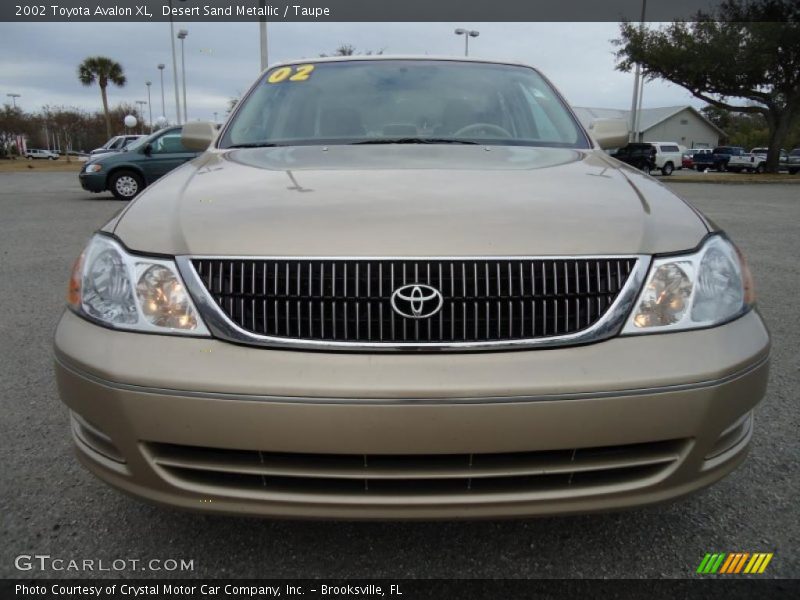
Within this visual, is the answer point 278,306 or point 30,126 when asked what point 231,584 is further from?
point 30,126

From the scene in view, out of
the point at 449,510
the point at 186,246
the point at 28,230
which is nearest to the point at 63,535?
the point at 186,246

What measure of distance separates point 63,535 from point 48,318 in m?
2.82

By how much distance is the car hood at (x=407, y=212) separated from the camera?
1.64 metres

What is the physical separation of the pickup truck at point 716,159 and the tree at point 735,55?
12.8 meters

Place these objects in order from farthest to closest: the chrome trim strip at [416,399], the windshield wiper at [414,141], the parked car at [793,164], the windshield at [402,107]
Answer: the parked car at [793,164]
the windshield at [402,107]
the windshield wiper at [414,141]
the chrome trim strip at [416,399]

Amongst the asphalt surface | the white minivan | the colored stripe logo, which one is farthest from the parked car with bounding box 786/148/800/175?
the colored stripe logo

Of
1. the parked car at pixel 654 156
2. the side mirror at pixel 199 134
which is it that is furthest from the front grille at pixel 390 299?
the parked car at pixel 654 156

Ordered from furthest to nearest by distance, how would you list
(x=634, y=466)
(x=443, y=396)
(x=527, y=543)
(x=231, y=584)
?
(x=527, y=543) < (x=231, y=584) < (x=634, y=466) < (x=443, y=396)

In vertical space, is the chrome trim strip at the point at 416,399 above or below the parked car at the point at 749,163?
above

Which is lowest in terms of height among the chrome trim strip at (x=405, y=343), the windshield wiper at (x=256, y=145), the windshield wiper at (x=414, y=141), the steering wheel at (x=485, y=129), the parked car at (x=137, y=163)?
the parked car at (x=137, y=163)

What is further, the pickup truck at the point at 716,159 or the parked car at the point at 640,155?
the pickup truck at the point at 716,159

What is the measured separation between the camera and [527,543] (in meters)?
1.93

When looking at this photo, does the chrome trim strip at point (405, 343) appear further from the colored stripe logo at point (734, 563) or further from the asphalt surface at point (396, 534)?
the colored stripe logo at point (734, 563)

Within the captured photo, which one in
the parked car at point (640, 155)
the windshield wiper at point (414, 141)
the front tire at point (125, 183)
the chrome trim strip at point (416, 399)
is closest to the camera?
the chrome trim strip at point (416, 399)
